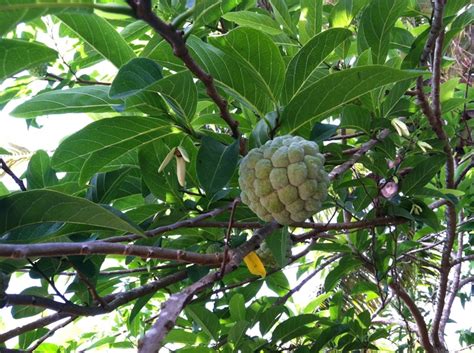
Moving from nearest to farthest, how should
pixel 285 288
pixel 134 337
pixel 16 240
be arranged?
1. pixel 16 240
2. pixel 285 288
3. pixel 134 337

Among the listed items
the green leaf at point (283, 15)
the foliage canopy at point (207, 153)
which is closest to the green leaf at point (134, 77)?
the foliage canopy at point (207, 153)

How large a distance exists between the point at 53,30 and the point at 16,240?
145cm

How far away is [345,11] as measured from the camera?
158 centimetres

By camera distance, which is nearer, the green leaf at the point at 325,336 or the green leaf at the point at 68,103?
the green leaf at the point at 68,103

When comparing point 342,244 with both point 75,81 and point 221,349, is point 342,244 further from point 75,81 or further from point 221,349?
point 75,81

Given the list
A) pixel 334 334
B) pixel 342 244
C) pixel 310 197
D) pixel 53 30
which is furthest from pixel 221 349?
pixel 53 30

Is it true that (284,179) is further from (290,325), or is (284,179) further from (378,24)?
(290,325)

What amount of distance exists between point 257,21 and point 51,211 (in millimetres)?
861

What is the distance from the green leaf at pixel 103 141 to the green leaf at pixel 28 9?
1.64 ft

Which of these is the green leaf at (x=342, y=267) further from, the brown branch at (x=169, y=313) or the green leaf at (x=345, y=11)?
the brown branch at (x=169, y=313)

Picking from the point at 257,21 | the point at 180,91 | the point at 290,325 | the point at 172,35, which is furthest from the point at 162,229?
the point at 290,325

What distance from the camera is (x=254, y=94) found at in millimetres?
1271

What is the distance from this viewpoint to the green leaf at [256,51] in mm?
1132

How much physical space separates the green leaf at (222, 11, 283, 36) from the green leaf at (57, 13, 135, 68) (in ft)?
1.43
